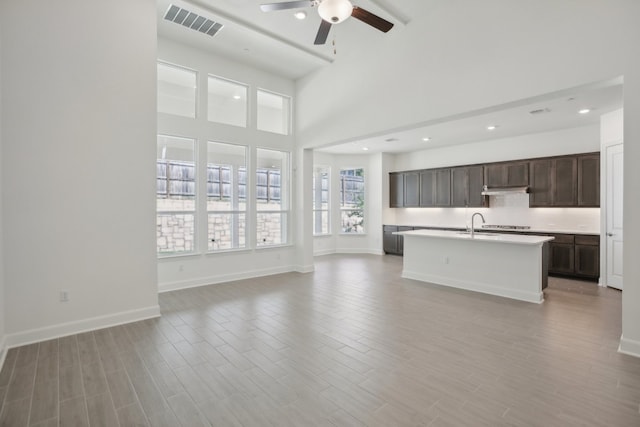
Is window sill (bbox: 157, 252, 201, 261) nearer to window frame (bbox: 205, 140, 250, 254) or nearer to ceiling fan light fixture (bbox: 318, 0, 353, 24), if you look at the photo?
window frame (bbox: 205, 140, 250, 254)

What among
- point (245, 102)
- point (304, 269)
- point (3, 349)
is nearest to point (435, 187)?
point (304, 269)

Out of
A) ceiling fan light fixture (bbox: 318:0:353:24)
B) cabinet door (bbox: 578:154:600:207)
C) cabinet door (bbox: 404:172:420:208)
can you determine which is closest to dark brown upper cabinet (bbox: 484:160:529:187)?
cabinet door (bbox: 578:154:600:207)

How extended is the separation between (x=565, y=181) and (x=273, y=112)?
6.31m

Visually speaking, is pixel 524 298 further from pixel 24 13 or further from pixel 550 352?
pixel 24 13

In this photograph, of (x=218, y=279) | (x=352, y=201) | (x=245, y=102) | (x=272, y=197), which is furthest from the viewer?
(x=352, y=201)

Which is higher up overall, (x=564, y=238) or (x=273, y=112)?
(x=273, y=112)

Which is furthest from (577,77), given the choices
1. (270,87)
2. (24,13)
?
(24,13)

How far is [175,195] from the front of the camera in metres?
5.42

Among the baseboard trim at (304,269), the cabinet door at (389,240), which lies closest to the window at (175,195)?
the baseboard trim at (304,269)

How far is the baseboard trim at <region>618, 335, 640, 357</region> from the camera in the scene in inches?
115

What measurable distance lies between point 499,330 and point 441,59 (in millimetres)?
3547

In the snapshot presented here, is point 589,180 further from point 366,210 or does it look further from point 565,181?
point 366,210

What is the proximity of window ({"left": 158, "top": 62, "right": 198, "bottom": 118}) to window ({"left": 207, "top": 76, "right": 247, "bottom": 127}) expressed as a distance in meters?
0.31

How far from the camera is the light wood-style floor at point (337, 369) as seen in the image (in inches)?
83.5
